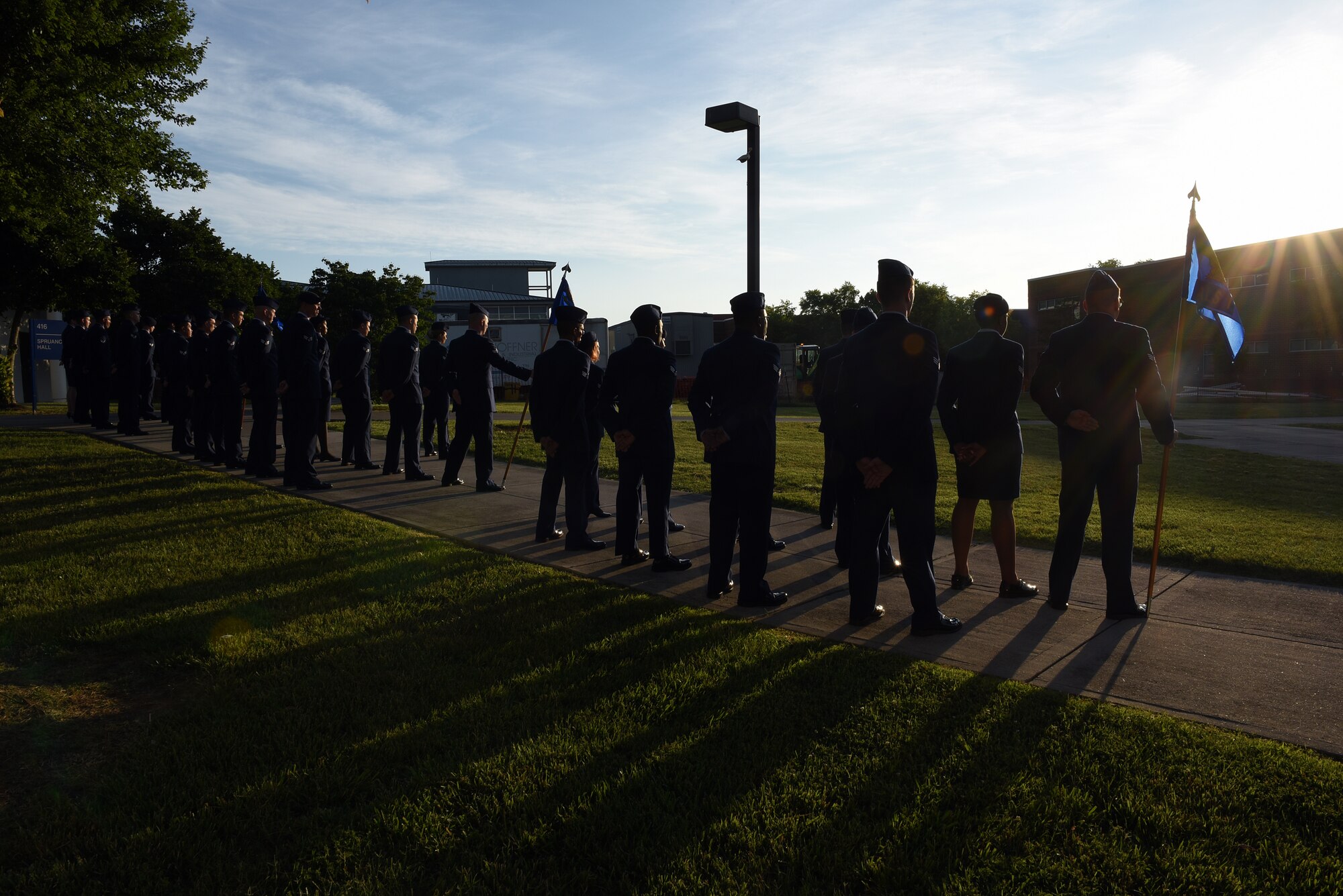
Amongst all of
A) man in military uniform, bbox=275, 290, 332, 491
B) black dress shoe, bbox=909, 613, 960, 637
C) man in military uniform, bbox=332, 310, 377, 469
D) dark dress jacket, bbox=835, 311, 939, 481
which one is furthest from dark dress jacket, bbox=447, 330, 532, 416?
black dress shoe, bbox=909, 613, 960, 637

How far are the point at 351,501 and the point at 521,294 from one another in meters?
71.9

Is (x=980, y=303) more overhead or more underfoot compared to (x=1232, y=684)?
more overhead

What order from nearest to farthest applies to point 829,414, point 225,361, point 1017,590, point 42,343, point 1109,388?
point 1109,388 → point 1017,590 → point 829,414 → point 225,361 → point 42,343

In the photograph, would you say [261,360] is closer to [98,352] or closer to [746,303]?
[746,303]

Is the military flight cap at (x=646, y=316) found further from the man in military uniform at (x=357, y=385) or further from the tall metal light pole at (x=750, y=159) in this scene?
the man in military uniform at (x=357, y=385)

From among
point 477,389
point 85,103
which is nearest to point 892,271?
point 477,389

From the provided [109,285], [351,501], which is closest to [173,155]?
[109,285]

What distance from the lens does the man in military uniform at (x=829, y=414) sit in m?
6.17

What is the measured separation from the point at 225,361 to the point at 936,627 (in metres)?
9.92

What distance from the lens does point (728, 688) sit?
4.03 m

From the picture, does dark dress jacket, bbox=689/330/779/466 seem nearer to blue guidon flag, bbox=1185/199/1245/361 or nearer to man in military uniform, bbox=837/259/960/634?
man in military uniform, bbox=837/259/960/634

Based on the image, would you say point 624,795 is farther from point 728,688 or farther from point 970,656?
point 970,656

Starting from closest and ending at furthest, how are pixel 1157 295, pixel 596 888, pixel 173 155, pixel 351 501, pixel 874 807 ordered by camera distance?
1. pixel 596 888
2. pixel 874 807
3. pixel 351 501
4. pixel 173 155
5. pixel 1157 295

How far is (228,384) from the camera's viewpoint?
1163 cm
